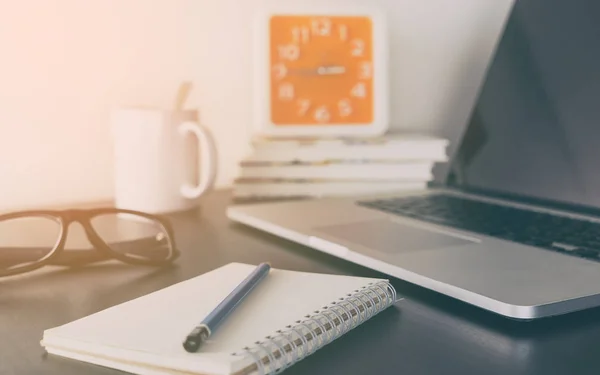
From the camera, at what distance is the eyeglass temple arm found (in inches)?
22.8

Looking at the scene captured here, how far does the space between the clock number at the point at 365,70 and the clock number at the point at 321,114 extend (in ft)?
0.23

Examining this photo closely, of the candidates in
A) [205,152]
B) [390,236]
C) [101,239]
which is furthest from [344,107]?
[101,239]

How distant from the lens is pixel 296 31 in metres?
0.96

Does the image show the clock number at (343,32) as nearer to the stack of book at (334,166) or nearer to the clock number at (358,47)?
the clock number at (358,47)

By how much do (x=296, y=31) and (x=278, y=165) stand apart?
0.62ft

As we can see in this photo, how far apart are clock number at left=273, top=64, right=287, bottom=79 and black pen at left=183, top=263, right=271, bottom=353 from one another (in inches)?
19.0

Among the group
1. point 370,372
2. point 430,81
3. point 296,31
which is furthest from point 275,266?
point 430,81

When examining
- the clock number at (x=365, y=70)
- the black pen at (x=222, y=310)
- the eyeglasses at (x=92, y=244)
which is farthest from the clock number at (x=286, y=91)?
the black pen at (x=222, y=310)

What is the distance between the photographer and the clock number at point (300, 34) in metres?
0.96

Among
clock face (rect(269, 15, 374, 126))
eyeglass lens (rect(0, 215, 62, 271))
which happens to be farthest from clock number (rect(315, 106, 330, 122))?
eyeglass lens (rect(0, 215, 62, 271))

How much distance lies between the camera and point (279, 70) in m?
0.96

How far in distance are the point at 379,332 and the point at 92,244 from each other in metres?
0.28

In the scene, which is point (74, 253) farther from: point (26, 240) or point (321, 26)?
point (321, 26)

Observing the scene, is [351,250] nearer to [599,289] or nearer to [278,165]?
[599,289]
